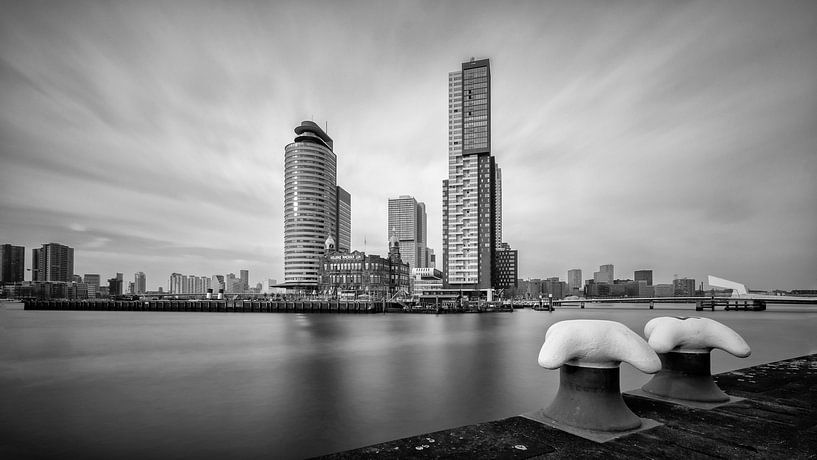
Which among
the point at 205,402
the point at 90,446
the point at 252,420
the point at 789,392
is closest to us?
the point at 789,392

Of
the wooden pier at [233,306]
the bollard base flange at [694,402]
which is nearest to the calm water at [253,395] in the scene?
the bollard base flange at [694,402]

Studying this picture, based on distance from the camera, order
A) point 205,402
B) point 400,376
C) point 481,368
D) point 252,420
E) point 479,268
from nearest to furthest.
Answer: point 252,420 → point 205,402 → point 400,376 → point 481,368 → point 479,268

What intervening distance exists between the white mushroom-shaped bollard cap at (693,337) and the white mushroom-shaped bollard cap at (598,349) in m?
2.12

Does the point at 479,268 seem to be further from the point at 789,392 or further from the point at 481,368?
the point at 789,392

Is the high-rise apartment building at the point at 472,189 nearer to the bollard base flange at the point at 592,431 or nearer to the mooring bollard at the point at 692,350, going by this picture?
the mooring bollard at the point at 692,350

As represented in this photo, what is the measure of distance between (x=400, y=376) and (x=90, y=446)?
1646cm

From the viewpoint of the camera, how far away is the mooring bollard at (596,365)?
7.07m

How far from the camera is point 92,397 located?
21859 millimetres

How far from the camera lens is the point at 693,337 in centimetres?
902

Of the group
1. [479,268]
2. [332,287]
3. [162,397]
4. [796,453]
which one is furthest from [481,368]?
[332,287]

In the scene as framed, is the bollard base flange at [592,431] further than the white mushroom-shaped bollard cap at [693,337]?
No

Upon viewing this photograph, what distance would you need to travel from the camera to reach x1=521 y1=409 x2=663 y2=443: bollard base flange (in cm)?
671

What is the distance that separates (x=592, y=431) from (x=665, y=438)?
1.07 metres

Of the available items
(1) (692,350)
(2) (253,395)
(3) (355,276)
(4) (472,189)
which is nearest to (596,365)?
(1) (692,350)
